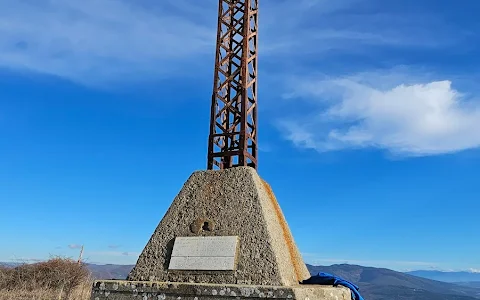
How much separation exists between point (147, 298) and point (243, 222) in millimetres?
1806

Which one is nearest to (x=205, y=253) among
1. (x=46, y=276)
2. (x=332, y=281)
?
(x=332, y=281)

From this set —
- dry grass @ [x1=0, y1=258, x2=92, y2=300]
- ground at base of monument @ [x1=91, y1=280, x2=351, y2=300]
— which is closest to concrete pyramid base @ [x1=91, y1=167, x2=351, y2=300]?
ground at base of monument @ [x1=91, y1=280, x2=351, y2=300]

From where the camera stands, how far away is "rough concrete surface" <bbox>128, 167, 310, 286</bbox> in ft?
20.7

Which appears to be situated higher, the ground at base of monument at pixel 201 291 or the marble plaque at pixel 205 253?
the marble plaque at pixel 205 253

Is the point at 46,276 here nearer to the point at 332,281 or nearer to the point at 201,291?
the point at 201,291

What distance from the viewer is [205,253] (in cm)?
670

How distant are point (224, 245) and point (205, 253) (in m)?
0.32

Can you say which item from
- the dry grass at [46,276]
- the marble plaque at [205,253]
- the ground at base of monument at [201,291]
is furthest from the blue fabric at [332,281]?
the dry grass at [46,276]

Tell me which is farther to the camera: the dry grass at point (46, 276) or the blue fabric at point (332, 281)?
the dry grass at point (46, 276)

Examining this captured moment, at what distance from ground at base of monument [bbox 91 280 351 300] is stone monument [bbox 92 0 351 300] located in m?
0.01

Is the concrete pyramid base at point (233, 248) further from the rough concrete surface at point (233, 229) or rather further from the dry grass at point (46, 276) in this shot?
the dry grass at point (46, 276)

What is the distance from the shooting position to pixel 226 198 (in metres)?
7.24

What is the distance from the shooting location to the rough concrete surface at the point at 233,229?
632 centimetres

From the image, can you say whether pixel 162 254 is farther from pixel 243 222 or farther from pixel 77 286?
pixel 77 286
